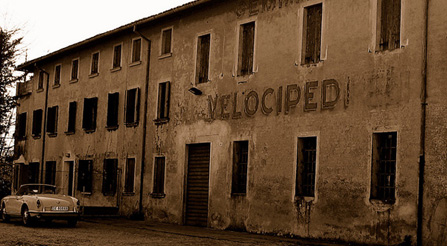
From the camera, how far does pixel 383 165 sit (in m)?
17.6

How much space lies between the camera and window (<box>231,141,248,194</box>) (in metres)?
22.0

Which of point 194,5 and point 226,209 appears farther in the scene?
point 194,5

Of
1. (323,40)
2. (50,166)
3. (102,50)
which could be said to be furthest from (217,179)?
(50,166)

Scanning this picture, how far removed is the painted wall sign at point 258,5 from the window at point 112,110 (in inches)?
346

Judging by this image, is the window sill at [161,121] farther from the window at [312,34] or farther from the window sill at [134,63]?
the window at [312,34]

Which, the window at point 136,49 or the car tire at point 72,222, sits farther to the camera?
the window at point 136,49

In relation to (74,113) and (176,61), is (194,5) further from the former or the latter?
(74,113)

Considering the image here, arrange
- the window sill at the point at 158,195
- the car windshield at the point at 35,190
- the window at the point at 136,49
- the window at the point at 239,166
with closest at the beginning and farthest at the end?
1. the window at the point at 239,166
2. the car windshield at the point at 35,190
3. the window sill at the point at 158,195
4. the window at the point at 136,49

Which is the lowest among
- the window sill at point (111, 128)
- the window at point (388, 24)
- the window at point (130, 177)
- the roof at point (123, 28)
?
the window at point (130, 177)

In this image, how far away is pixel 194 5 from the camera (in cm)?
2428

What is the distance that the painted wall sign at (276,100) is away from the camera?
62.3 feet

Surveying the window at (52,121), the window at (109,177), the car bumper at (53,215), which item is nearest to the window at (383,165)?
the car bumper at (53,215)

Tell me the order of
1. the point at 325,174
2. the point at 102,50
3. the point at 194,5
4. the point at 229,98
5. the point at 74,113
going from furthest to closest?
the point at 74,113 < the point at 102,50 < the point at 194,5 < the point at 229,98 < the point at 325,174

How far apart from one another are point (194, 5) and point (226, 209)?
7137 mm
